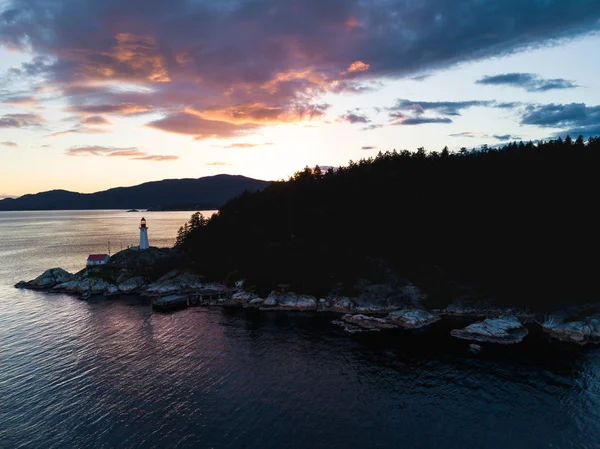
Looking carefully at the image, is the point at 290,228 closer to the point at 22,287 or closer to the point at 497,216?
the point at 497,216

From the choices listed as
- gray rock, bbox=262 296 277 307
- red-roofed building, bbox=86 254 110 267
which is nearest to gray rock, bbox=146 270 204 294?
red-roofed building, bbox=86 254 110 267

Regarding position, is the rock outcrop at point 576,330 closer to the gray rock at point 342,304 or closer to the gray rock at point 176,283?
the gray rock at point 342,304

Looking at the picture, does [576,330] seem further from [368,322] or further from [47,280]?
[47,280]

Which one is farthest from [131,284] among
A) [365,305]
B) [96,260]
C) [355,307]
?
[365,305]

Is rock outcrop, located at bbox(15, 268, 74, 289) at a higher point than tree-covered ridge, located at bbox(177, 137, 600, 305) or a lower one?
lower

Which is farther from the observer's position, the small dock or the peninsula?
the small dock

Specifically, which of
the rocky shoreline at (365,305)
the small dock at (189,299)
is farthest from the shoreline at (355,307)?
the small dock at (189,299)

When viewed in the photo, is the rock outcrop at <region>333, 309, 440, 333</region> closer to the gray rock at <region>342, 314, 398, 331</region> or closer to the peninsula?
the gray rock at <region>342, 314, 398, 331</region>
